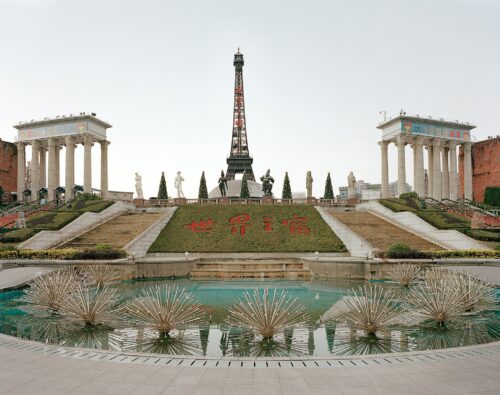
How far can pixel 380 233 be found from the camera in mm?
33656

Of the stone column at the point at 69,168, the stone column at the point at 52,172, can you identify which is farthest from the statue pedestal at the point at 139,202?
the stone column at the point at 52,172

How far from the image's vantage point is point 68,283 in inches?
523

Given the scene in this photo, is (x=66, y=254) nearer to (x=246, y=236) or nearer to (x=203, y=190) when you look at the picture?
(x=246, y=236)

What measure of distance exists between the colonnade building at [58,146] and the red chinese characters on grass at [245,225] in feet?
84.4

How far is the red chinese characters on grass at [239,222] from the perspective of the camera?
34.6 meters

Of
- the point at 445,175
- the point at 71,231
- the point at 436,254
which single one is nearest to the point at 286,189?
the point at 445,175

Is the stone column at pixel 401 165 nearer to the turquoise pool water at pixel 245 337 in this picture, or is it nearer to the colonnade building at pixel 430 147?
the colonnade building at pixel 430 147

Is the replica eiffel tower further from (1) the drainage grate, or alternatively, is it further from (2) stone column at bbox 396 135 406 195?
(1) the drainage grate

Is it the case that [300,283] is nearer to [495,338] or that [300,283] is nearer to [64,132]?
[495,338]

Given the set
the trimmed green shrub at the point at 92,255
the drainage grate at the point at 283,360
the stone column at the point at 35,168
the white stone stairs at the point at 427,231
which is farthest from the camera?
the stone column at the point at 35,168

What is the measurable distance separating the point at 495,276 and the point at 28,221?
34.3m

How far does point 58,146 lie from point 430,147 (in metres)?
55.2

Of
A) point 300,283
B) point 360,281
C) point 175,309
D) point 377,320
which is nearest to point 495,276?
point 360,281

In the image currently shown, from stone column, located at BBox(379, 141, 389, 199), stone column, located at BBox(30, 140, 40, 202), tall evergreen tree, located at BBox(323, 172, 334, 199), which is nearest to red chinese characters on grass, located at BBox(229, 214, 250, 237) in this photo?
tall evergreen tree, located at BBox(323, 172, 334, 199)
